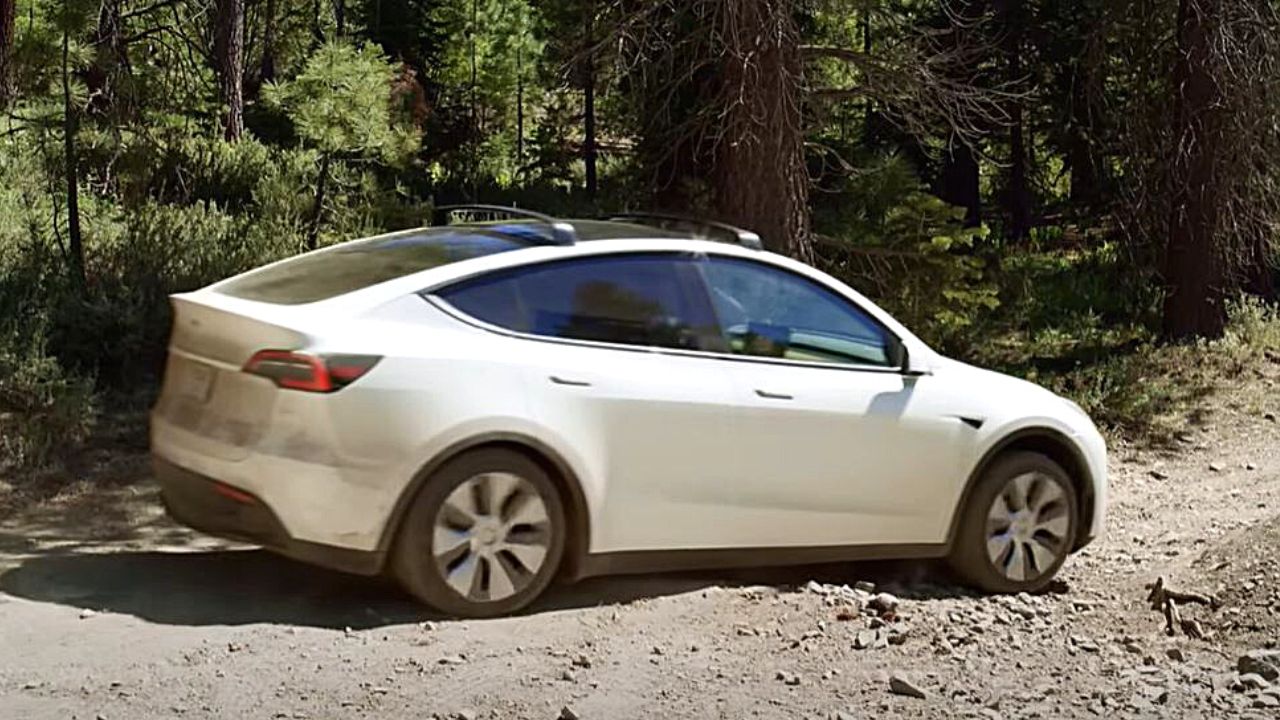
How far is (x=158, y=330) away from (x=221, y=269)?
1.44 metres

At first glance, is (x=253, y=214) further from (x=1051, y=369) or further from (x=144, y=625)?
(x=144, y=625)

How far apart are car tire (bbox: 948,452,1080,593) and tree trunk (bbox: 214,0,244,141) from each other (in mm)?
11882

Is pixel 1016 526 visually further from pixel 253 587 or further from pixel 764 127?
pixel 764 127

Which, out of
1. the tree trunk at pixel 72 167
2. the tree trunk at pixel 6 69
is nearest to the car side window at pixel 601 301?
the tree trunk at pixel 72 167

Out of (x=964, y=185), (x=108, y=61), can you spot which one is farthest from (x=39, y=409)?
(x=964, y=185)

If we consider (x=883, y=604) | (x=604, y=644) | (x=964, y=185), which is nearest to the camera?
(x=604, y=644)

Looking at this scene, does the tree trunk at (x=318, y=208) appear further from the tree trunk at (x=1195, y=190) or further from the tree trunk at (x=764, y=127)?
the tree trunk at (x=1195, y=190)

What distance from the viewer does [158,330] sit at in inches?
422

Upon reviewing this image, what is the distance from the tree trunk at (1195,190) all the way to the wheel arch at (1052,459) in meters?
7.40

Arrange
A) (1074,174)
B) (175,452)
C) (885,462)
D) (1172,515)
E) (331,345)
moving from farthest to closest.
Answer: (1074,174), (1172,515), (885,462), (175,452), (331,345)

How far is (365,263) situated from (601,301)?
3.48 ft

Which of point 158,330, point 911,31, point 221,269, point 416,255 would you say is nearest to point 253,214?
point 221,269

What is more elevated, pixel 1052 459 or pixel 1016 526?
pixel 1052 459

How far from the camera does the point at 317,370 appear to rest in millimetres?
6000
